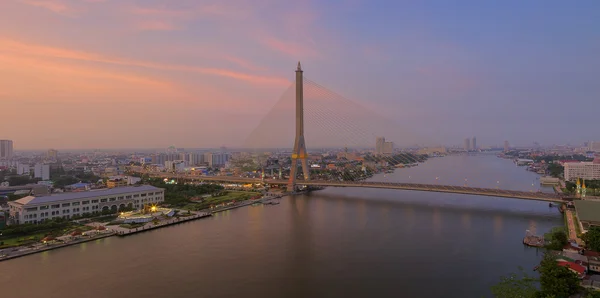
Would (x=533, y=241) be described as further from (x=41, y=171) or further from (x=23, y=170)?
(x=23, y=170)

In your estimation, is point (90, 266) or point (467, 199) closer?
point (90, 266)

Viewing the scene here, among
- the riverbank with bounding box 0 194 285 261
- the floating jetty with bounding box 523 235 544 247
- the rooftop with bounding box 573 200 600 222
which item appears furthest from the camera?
the rooftop with bounding box 573 200 600 222

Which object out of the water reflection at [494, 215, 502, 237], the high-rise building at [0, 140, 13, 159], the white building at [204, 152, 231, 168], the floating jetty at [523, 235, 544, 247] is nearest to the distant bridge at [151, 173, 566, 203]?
the water reflection at [494, 215, 502, 237]

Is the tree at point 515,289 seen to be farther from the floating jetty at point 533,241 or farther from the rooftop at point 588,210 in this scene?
the rooftop at point 588,210

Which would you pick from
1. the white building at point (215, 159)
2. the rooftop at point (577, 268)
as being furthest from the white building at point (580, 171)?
Result: the white building at point (215, 159)

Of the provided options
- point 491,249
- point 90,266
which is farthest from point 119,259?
point 491,249

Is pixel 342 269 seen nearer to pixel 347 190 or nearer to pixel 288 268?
pixel 288 268

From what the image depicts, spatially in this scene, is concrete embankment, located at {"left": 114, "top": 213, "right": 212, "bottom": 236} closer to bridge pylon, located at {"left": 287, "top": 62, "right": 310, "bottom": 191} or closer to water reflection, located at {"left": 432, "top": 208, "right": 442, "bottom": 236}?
bridge pylon, located at {"left": 287, "top": 62, "right": 310, "bottom": 191}
